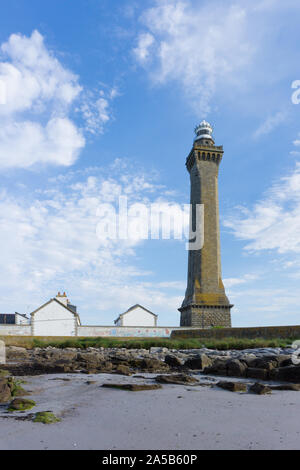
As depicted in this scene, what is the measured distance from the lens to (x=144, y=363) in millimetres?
8766

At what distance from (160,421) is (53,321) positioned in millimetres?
26464

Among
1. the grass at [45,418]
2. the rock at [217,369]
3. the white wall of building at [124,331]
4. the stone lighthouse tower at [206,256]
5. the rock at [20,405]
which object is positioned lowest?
the white wall of building at [124,331]

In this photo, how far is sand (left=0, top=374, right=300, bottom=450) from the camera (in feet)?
9.30

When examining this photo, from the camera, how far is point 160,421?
3518 millimetres

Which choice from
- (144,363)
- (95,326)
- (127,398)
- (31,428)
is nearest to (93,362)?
(144,363)

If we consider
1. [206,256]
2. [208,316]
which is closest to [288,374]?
[208,316]

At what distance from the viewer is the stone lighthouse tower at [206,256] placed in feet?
98.0

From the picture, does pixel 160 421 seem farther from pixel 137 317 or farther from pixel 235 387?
pixel 137 317

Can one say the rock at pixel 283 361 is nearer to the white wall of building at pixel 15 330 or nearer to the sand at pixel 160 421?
the sand at pixel 160 421

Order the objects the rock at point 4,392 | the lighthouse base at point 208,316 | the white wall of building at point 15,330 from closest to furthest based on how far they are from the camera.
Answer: the rock at point 4,392 < the white wall of building at point 15,330 < the lighthouse base at point 208,316

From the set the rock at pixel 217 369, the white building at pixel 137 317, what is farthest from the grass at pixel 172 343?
the white building at pixel 137 317

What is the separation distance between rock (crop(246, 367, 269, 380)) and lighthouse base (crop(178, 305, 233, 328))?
22.8 meters

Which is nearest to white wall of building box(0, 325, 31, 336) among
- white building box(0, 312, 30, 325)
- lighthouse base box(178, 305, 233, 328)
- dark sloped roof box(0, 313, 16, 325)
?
white building box(0, 312, 30, 325)
